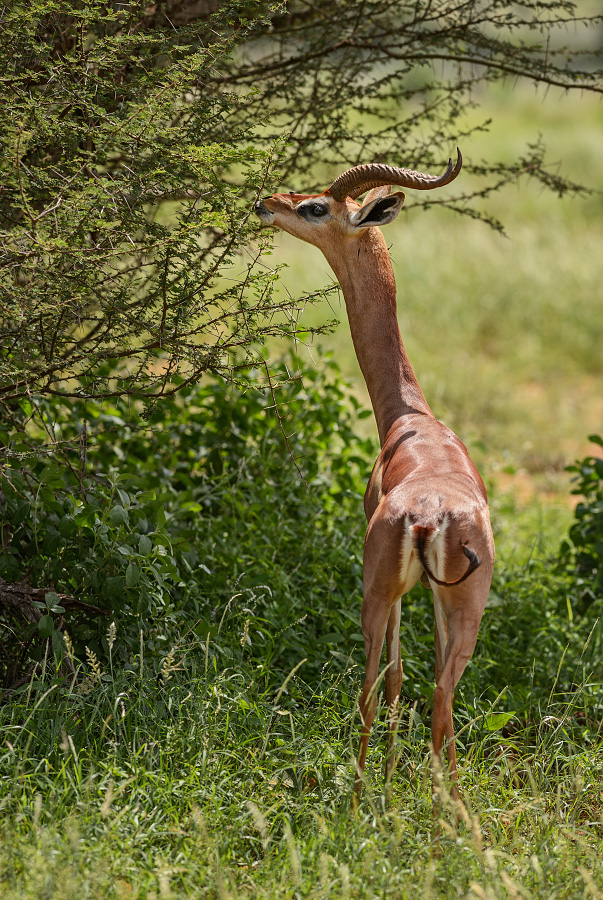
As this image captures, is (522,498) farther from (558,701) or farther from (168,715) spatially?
(168,715)

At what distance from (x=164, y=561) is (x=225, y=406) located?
1823mm

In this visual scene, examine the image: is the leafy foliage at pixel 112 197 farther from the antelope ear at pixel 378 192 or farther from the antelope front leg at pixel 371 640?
the antelope front leg at pixel 371 640

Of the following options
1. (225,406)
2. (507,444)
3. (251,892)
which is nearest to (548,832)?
(251,892)

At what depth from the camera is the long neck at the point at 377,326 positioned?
3553 millimetres

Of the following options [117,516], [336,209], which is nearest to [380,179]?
[336,209]

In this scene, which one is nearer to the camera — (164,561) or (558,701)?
(164,561)

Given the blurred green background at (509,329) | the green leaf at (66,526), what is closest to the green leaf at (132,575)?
the green leaf at (66,526)

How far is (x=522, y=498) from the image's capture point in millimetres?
7230

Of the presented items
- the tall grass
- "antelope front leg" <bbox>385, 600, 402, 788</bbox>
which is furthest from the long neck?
A: the tall grass

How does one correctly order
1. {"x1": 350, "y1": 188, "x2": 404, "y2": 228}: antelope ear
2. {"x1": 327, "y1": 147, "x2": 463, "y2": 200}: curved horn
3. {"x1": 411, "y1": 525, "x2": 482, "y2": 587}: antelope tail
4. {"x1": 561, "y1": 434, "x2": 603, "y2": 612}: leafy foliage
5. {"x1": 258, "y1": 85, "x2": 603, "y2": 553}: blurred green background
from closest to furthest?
1. {"x1": 411, "y1": 525, "x2": 482, "y2": 587}: antelope tail
2. {"x1": 327, "y1": 147, "x2": 463, "y2": 200}: curved horn
3. {"x1": 350, "y1": 188, "x2": 404, "y2": 228}: antelope ear
4. {"x1": 561, "y1": 434, "x2": 603, "y2": 612}: leafy foliage
5. {"x1": 258, "y1": 85, "x2": 603, "y2": 553}: blurred green background

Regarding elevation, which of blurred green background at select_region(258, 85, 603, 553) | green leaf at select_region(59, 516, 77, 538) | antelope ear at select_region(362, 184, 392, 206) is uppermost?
blurred green background at select_region(258, 85, 603, 553)

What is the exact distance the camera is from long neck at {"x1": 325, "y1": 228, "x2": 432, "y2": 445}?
355 centimetres

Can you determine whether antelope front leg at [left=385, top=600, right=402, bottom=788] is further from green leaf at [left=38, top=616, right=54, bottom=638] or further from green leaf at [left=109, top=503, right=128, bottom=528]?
green leaf at [left=38, top=616, right=54, bottom=638]

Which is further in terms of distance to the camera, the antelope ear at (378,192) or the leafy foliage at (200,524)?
the antelope ear at (378,192)
